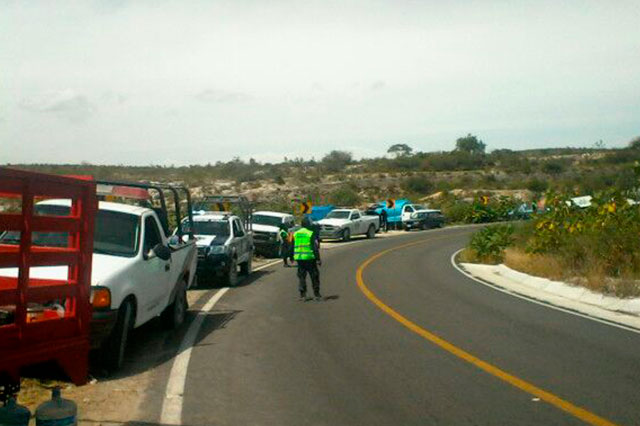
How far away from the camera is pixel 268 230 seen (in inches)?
1066

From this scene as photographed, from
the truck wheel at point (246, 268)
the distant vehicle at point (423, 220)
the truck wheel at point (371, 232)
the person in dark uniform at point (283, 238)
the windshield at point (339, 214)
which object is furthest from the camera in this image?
the distant vehicle at point (423, 220)

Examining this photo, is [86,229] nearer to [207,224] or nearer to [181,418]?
[181,418]

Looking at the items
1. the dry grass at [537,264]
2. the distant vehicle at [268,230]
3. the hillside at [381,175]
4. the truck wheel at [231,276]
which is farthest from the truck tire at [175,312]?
the hillside at [381,175]

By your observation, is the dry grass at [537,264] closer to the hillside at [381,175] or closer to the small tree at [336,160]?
the hillside at [381,175]

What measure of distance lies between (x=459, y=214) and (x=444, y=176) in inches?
1308

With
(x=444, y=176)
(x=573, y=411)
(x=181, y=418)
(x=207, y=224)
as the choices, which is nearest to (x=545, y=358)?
(x=573, y=411)

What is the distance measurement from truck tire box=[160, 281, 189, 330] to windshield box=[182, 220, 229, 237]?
663 cm

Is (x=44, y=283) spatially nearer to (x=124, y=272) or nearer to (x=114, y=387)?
(x=114, y=387)

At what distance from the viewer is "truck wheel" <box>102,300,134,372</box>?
8.09 m

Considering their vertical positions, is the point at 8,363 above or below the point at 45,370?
above

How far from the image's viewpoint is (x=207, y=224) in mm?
18562

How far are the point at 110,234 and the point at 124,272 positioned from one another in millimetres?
1376

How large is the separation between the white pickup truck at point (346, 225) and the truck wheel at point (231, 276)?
19573 mm

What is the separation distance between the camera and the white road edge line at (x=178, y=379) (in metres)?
6.55
